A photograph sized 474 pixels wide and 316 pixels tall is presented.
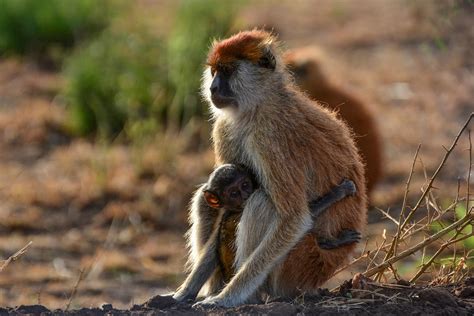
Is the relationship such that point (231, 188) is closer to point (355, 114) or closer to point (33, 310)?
point (33, 310)

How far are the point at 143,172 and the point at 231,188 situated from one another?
6183 millimetres

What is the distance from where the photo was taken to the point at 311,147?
681 cm

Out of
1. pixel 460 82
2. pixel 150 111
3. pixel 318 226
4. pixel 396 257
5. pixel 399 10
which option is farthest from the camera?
pixel 399 10

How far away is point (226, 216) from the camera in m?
7.21

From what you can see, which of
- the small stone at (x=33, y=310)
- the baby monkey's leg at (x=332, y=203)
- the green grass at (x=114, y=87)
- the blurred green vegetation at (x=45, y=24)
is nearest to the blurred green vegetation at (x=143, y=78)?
the green grass at (x=114, y=87)

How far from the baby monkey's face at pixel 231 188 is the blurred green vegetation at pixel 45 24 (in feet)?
36.6

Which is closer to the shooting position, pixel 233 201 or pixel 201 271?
pixel 233 201

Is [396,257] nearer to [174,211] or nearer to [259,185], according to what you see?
[259,185]

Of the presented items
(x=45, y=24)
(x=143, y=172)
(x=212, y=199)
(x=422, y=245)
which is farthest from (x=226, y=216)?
(x=45, y=24)

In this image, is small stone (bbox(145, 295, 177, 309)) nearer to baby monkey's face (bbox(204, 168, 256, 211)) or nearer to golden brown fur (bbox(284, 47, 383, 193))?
baby monkey's face (bbox(204, 168, 256, 211))

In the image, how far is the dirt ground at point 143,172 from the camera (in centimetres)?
1055

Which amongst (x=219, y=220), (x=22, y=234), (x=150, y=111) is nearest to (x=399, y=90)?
(x=150, y=111)

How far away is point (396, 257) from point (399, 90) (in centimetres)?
983

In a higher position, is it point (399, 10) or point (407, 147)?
point (399, 10)
